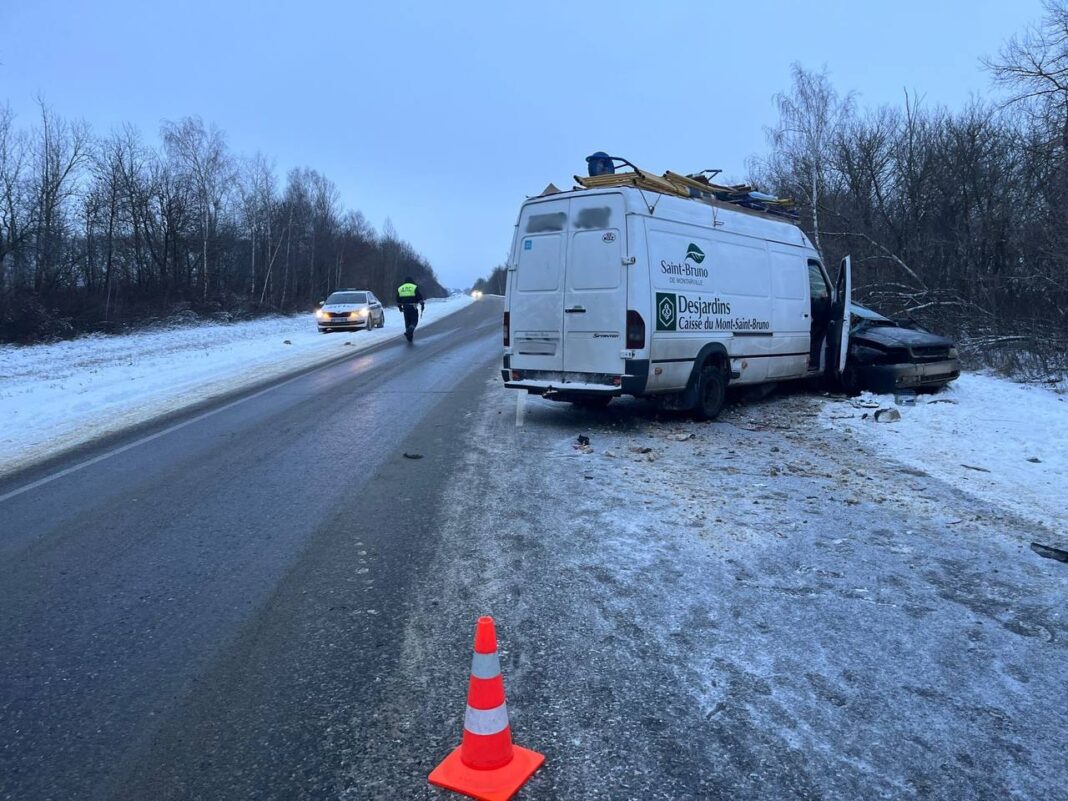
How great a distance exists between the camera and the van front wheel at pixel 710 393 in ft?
30.2

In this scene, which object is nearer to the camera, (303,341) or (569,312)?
(569,312)

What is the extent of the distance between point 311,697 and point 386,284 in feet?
274

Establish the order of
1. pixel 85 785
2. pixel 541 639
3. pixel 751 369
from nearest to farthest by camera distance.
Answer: pixel 85 785, pixel 541 639, pixel 751 369

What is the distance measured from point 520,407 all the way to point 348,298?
18.8 m

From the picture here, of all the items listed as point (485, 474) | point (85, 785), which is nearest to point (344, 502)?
point (485, 474)

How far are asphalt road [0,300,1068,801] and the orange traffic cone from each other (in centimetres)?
9

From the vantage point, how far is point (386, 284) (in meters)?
83.6

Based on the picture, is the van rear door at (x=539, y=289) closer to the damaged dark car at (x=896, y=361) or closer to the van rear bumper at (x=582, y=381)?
the van rear bumper at (x=582, y=381)

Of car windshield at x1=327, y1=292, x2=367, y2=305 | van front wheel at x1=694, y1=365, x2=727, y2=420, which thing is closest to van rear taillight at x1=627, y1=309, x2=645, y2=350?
van front wheel at x1=694, y1=365, x2=727, y2=420

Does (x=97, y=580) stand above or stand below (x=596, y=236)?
below

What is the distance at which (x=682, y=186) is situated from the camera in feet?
30.0

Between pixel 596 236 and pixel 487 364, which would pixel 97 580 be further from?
pixel 487 364

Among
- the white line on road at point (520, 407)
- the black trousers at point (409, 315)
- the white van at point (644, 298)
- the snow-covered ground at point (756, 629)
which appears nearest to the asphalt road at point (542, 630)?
the snow-covered ground at point (756, 629)

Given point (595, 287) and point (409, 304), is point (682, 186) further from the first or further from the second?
point (409, 304)
